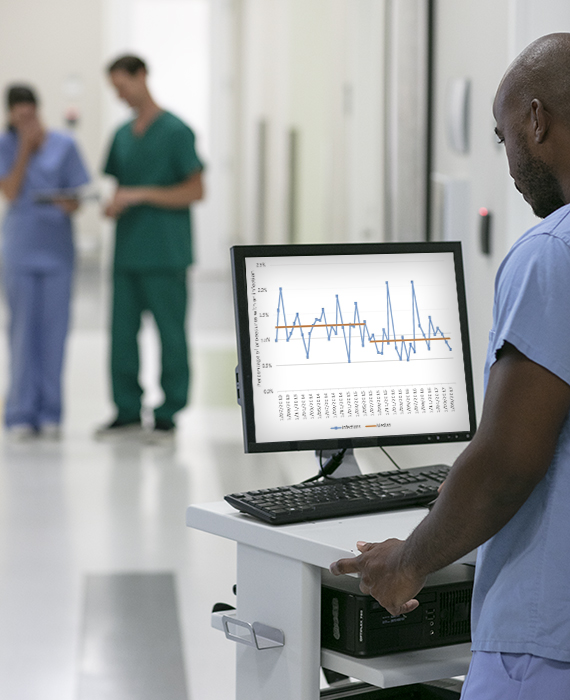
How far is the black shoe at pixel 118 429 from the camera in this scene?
177 inches

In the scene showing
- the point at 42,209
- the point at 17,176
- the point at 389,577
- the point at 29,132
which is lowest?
the point at 389,577

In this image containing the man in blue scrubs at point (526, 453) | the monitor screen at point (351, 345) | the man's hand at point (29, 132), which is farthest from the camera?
the man's hand at point (29, 132)

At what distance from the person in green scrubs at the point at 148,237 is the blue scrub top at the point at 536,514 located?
3.32 metres

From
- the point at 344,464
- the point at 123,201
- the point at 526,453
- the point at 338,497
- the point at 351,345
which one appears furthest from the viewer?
the point at 123,201

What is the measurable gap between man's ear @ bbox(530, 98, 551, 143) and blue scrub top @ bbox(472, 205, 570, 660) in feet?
0.26

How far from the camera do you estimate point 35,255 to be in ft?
14.5

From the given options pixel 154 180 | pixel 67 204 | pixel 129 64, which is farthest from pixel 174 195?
pixel 129 64

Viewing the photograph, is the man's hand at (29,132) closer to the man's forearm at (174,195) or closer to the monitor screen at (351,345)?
the man's forearm at (174,195)

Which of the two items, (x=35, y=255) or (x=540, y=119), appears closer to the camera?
(x=540, y=119)

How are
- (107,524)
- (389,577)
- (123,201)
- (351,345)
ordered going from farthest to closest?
(123,201) → (107,524) → (351,345) → (389,577)

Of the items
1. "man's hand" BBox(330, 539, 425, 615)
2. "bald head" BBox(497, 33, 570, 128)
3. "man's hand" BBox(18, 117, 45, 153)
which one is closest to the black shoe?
"man's hand" BBox(18, 117, 45, 153)

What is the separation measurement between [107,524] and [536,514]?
97.6 inches

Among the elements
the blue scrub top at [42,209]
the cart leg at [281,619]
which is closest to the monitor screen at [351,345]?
the cart leg at [281,619]

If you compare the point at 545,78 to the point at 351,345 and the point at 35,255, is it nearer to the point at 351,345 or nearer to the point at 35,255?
the point at 351,345
